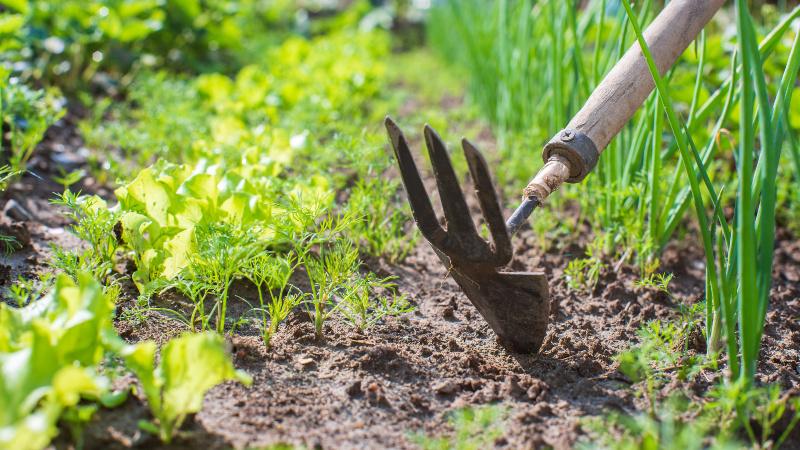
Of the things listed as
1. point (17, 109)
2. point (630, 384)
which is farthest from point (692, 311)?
point (17, 109)

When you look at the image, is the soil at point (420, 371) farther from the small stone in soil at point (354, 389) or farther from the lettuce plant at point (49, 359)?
the lettuce plant at point (49, 359)

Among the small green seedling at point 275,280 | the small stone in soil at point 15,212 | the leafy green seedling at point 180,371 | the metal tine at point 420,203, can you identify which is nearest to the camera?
the leafy green seedling at point 180,371

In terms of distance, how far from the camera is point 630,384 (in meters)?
1.47

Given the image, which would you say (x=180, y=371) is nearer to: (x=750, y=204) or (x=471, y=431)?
(x=471, y=431)

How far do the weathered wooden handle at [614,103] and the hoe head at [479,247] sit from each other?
0.16m

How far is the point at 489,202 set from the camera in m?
1.32

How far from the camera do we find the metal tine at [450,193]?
1312 millimetres

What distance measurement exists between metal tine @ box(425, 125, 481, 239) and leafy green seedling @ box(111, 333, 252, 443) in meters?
0.50

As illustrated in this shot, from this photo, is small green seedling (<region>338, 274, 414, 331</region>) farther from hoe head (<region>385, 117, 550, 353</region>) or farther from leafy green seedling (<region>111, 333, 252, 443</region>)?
leafy green seedling (<region>111, 333, 252, 443</region>)

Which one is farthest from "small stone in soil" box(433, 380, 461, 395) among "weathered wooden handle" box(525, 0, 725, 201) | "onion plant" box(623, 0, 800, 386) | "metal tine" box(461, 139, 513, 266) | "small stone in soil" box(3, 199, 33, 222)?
"small stone in soil" box(3, 199, 33, 222)

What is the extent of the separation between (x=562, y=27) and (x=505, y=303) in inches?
47.7

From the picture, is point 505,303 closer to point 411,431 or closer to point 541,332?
point 541,332

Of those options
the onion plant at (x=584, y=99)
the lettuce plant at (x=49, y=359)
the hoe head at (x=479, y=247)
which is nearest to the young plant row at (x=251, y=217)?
the hoe head at (x=479, y=247)

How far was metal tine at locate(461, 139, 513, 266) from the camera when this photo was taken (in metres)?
1.29
